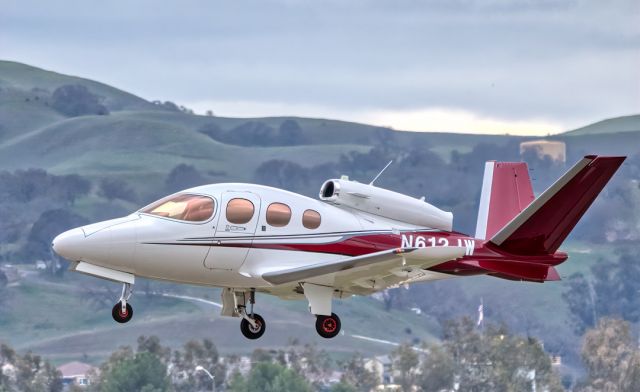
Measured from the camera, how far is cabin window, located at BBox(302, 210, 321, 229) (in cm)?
4572

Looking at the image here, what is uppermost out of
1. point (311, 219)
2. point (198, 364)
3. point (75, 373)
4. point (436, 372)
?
point (75, 373)

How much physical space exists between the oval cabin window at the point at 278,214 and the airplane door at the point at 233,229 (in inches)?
13.3

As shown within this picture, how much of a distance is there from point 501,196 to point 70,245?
13.7 metres

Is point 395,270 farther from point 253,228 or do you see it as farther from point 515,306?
point 515,306

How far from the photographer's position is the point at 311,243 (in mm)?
45844

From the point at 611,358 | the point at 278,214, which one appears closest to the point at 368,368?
the point at 611,358

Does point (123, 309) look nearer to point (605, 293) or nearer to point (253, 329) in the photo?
point (253, 329)

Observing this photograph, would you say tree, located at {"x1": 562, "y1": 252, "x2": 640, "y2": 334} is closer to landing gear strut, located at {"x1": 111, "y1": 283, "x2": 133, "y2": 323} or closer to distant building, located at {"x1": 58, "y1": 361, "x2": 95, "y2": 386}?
distant building, located at {"x1": 58, "y1": 361, "x2": 95, "y2": 386}

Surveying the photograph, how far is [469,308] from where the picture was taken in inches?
6939

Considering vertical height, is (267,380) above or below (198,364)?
below

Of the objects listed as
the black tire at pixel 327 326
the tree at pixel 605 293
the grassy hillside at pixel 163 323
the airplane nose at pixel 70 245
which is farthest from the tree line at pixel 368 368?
the airplane nose at pixel 70 245

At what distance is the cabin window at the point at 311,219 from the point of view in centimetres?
4572

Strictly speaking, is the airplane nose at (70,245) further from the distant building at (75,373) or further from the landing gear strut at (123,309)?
the distant building at (75,373)

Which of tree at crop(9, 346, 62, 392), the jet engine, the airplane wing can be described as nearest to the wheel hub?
the airplane wing
